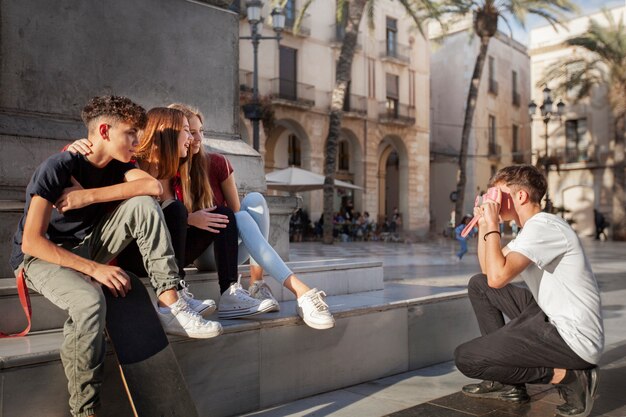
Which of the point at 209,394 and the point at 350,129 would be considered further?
the point at 350,129

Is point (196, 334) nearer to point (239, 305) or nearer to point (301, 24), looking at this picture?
point (239, 305)

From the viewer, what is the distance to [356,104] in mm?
28500

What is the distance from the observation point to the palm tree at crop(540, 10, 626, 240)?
2647 cm

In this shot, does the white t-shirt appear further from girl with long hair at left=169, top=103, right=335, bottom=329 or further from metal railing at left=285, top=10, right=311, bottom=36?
metal railing at left=285, top=10, right=311, bottom=36

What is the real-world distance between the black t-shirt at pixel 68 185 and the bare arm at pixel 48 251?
0.19ft

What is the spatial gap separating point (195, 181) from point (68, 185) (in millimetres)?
997

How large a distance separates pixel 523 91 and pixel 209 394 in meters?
41.6

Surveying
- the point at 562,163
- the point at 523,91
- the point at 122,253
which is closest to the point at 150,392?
the point at 122,253

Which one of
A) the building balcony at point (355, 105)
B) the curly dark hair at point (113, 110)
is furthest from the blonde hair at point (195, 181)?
the building balcony at point (355, 105)

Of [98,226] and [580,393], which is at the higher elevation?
[98,226]

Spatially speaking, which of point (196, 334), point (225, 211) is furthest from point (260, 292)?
point (196, 334)

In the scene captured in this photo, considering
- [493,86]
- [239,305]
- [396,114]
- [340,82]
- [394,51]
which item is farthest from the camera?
[493,86]

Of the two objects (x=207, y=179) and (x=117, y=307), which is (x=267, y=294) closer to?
(x=207, y=179)

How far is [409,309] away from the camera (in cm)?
399
